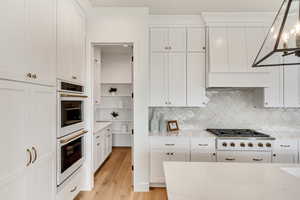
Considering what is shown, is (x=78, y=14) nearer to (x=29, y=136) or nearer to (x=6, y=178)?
(x=29, y=136)

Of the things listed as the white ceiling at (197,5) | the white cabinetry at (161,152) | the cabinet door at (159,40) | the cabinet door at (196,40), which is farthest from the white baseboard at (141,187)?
the white ceiling at (197,5)

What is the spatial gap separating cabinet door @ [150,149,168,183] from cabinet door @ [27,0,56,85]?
178 cm

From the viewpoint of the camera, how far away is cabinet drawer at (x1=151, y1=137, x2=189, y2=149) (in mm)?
2859

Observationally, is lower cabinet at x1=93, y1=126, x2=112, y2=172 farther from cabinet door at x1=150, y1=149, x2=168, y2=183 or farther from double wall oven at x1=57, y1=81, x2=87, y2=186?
cabinet door at x1=150, y1=149, x2=168, y2=183

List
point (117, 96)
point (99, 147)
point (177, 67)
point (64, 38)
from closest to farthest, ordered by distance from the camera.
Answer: point (64, 38)
point (177, 67)
point (99, 147)
point (117, 96)

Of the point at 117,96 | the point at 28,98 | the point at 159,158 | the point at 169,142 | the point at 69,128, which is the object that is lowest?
the point at 159,158

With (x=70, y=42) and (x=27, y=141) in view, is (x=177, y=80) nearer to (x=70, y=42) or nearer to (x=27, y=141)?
(x=70, y=42)

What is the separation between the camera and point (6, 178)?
4.11 feet

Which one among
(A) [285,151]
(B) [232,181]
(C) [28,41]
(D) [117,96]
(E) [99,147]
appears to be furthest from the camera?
(D) [117,96]

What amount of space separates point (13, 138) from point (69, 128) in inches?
34.4

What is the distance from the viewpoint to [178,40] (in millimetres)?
3090

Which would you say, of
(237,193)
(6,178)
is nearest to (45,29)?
(6,178)

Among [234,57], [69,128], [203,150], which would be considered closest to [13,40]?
[69,128]

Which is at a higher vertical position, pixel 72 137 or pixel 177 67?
pixel 177 67
